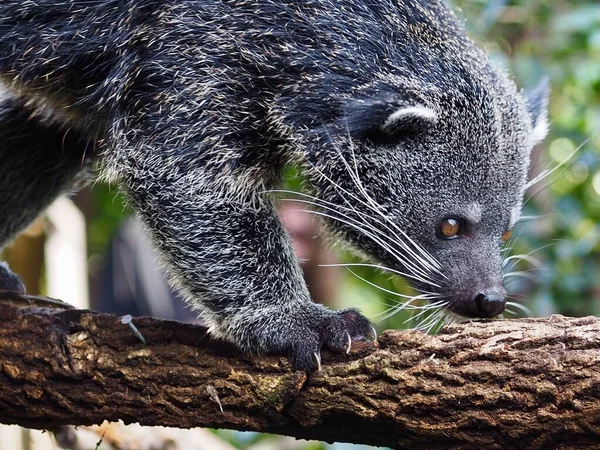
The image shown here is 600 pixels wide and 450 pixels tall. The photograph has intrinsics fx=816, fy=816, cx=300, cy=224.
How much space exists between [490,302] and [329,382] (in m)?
0.91

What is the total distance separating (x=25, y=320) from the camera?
12.0 feet

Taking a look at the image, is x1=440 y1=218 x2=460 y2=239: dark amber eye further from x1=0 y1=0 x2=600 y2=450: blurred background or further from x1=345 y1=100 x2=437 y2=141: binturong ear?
x1=0 y1=0 x2=600 y2=450: blurred background

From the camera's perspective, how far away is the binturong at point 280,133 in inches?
139

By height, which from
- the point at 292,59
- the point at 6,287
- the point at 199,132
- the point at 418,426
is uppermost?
the point at 292,59

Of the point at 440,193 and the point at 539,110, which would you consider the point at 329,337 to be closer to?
the point at 440,193

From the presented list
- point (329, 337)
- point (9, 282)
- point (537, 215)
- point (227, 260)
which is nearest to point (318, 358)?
point (329, 337)

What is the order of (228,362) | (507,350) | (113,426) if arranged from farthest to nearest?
(113,426)
(228,362)
(507,350)

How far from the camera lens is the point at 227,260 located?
11.6ft

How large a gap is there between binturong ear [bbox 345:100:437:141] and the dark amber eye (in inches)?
16.9

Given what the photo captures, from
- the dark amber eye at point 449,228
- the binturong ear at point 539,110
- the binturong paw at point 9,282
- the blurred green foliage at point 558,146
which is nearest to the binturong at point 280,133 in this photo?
the dark amber eye at point 449,228

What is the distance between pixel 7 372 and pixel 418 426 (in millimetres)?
1782

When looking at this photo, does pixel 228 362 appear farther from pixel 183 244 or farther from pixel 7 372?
pixel 7 372

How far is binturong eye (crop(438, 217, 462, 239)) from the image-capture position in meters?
3.68

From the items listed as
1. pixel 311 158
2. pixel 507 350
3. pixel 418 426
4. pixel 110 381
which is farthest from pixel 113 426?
pixel 507 350
